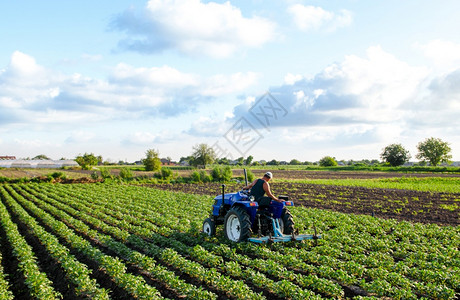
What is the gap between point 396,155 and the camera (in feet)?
283

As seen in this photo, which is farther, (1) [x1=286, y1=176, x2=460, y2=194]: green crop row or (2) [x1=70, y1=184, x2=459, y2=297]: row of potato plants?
(1) [x1=286, y1=176, x2=460, y2=194]: green crop row

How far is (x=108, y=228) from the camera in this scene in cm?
1243

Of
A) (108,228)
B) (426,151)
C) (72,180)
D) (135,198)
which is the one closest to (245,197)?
(108,228)

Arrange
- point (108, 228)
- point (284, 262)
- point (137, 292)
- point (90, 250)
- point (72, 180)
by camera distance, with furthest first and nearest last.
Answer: point (72, 180), point (108, 228), point (90, 250), point (284, 262), point (137, 292)

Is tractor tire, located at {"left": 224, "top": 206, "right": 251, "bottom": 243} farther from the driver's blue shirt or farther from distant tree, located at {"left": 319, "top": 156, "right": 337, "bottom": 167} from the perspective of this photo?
distant tree, located at {"left": 319, "top": 156, "right": 337, "bottom": 167}

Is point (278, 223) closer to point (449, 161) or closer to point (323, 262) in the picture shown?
point (323, 262)

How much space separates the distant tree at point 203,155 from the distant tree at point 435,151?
6651 centimetres

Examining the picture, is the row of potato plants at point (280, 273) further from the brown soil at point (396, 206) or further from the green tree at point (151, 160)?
the green tree at point (151, 160)

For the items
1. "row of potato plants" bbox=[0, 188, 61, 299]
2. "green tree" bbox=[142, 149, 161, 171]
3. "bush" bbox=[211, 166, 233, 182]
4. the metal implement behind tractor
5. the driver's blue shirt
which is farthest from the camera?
"green tree" bbox=[142, 149, 161, 171]

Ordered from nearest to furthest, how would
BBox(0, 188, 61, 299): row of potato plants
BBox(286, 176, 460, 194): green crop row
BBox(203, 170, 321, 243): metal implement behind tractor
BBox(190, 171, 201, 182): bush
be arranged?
BBox(0, 188, 61, 299): row of potato plants, BBox(203, 170, 321, 243): metal implement behind tractor, BBox(286, 176, 460, 194): green crop row, BBox(190, 171, 201, 182): bush

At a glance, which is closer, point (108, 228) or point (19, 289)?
point (19, 289)

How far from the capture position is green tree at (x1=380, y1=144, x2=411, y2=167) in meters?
85.3

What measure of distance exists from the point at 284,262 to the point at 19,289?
5.76m

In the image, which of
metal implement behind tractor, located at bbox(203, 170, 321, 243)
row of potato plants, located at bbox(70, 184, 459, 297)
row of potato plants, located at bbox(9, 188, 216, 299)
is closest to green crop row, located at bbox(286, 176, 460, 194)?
row of potato plants, located at bbox(70, 184, 459, 297)
